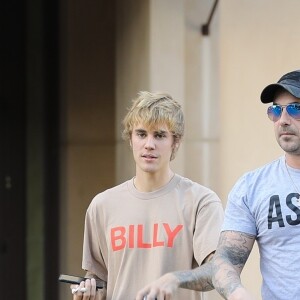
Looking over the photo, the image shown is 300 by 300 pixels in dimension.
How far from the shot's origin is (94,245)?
330 centimetres

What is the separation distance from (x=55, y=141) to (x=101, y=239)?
5.57 meters

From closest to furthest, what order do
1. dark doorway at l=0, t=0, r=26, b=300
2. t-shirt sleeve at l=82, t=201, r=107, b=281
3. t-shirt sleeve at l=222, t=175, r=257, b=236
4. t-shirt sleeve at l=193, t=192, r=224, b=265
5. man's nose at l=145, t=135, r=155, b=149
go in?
1. t-shirt sleeve at l=222, t=175, r=257, b=236
2. t-shirt sleeve at l=193, t=192, r=224, b=265
3. man's nose at l=145, t=135, r=155, b=149
4. t-shirt sleeve at l=82, t=201, r=107, b=281
5. dark doorway at l=0, t=0, r=26, b=300

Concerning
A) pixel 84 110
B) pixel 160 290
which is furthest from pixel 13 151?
pixel 160 290

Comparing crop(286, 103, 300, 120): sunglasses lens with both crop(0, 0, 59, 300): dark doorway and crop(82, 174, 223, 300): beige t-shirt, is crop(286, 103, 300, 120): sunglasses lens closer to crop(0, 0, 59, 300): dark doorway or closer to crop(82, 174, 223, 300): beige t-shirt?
crop(82, 174, 223, 300): beige t-shirt

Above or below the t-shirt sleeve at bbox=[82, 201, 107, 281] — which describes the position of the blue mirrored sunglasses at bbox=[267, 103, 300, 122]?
above

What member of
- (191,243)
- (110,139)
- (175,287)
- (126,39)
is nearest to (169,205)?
(191,243)

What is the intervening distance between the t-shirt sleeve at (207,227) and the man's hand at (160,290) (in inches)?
14.0

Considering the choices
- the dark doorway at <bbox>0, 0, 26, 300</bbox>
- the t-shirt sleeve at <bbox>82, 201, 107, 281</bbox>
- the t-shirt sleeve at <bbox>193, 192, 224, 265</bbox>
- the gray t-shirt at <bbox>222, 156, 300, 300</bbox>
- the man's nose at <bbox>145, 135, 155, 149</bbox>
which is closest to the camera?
the gray t-shirt at <bbox>222, 156, 300, 300</bbox>

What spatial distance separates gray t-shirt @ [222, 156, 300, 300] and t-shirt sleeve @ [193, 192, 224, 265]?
307 millimetres

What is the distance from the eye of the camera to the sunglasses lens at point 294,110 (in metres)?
2.61

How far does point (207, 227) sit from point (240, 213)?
42cm

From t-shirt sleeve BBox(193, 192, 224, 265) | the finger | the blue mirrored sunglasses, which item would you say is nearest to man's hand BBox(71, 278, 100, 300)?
the finger

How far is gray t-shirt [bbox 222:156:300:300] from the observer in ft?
8.39

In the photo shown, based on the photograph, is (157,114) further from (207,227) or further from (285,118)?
(285,118)
